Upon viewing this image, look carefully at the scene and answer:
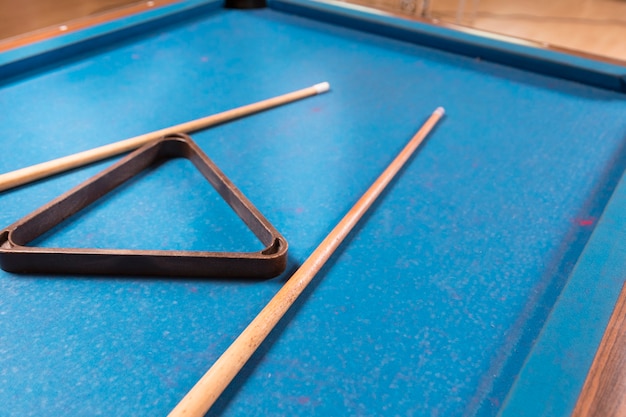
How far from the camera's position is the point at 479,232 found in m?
0.86

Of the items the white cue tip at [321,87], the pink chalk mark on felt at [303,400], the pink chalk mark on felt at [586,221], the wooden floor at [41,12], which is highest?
the white cue tip at [321,87]

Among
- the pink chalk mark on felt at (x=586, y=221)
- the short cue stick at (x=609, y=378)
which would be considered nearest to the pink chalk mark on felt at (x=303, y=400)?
the short cue stick at (x=609, y=378)

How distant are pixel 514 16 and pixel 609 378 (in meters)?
3.34

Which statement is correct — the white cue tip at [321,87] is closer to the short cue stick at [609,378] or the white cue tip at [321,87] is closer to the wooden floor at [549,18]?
the short cue stick at [609,378]

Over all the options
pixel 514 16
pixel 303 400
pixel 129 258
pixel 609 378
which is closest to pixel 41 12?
pixel 129 258

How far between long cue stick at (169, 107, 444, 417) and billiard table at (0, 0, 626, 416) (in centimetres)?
3

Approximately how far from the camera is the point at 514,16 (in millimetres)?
3320

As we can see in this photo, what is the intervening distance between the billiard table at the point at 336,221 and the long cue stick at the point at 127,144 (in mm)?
18

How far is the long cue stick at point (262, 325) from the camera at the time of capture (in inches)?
21.4

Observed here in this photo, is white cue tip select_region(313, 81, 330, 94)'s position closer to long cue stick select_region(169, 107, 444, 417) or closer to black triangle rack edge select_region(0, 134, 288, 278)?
long cue stick select_region(169, 107, 444, 417)

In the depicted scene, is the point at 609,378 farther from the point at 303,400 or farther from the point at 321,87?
the point at 321,87

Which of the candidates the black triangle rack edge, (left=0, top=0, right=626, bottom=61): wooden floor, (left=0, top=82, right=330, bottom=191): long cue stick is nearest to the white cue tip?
(left=0, top=82, right=330, bottom=191): long cue stick

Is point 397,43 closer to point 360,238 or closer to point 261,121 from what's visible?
point 261,121

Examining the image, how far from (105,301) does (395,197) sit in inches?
22.0
